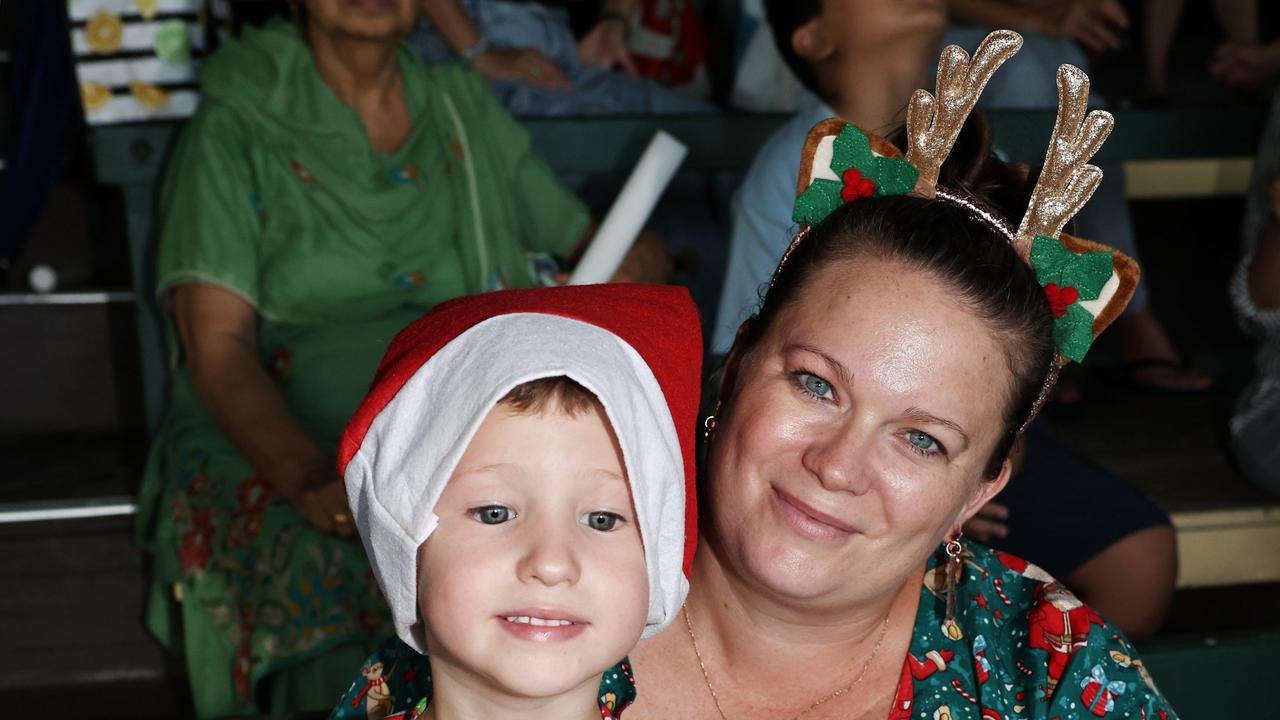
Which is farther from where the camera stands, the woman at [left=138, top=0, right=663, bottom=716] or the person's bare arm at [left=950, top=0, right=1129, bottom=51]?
the person's bare arm at [left=950, top=0, right=1129, bottom=51]

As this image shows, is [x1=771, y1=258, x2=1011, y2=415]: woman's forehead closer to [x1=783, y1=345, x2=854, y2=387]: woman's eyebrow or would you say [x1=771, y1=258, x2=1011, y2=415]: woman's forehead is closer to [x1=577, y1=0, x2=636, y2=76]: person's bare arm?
[x1=783, y1=345, x2=854, y2=387]: woman's eyebrow

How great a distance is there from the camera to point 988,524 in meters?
2.09

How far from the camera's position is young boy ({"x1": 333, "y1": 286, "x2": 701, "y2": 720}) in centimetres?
103

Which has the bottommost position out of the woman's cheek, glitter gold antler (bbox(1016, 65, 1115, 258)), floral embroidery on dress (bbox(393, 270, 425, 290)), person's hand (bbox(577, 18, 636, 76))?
floral embroidery on dress (bbox(393, 270, 425, 290))

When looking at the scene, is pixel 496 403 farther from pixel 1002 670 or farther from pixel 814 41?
pixel 814 41

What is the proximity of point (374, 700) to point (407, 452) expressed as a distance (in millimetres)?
414

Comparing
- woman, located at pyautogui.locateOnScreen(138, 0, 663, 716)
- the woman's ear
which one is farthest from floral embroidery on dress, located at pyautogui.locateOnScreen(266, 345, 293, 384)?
the woman's ear

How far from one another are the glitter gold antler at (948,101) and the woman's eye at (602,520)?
1.78 ft

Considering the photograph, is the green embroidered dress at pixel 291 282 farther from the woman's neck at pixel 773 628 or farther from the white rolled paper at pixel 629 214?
the woman's neck at pixel 773 628

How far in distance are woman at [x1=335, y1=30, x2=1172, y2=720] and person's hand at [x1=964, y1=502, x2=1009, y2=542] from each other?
0.61 m

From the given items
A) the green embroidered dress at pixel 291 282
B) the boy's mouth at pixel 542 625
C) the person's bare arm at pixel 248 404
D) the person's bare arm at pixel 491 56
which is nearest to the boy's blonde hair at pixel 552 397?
the boy's mouth at pixel 542 625

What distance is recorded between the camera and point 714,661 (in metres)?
1.43

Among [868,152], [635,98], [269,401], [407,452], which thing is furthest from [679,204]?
[407,452]

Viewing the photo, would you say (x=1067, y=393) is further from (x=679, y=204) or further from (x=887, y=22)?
(x=887, y=22)
